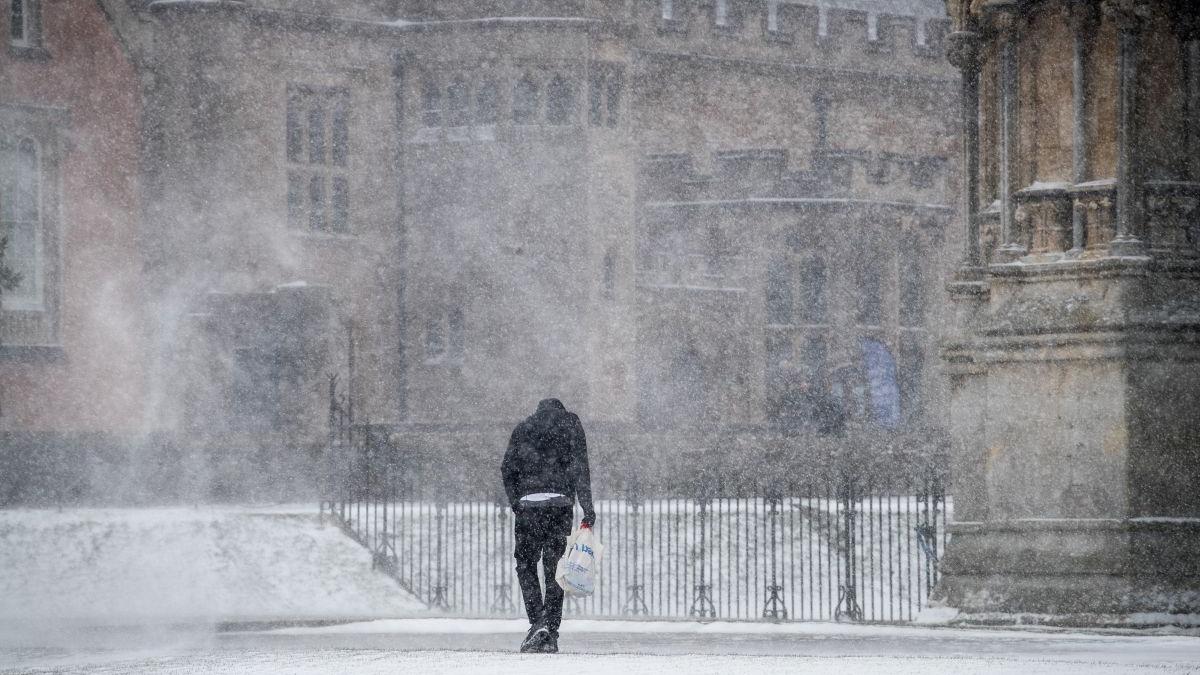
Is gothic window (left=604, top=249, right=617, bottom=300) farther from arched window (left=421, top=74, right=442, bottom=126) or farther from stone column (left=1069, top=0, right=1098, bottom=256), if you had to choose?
stone column (left=1069, top=0, right=1098, bottom=256)

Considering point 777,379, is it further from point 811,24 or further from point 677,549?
point 677,549

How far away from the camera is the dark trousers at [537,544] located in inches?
515

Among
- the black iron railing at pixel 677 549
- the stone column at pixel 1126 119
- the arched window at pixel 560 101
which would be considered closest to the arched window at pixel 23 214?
the black iron railing at pixel 677 549

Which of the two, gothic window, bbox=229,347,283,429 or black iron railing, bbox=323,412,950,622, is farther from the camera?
gothic window, bbox=229,347,283,429

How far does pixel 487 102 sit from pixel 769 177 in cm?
698

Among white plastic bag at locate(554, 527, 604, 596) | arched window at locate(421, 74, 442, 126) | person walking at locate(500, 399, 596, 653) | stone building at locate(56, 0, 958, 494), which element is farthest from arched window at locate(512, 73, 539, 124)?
white plastic bag at locate(554, 527, 604, 596)

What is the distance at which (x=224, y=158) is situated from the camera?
3859cm

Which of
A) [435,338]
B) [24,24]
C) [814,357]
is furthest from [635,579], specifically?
[814,357]

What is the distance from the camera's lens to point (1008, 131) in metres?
16.9

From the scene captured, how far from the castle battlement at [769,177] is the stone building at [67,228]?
12.0 meters

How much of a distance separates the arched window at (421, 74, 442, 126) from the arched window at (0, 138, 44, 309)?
28.8ft

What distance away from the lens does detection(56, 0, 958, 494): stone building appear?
3800 centimetres

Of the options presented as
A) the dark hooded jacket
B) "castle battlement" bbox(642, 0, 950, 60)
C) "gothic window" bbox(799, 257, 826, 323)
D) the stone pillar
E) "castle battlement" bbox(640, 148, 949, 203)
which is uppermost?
"castle battlement" bbox(642, 0, 950, 60)

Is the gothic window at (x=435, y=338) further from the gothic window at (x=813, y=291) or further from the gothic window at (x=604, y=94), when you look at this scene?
the gothic window at (x=813, y=291)
